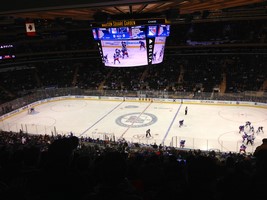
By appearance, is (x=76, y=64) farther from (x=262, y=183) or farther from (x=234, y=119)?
(x=262, y=183)

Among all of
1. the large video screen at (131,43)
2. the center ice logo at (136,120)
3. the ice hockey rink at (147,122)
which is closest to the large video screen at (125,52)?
the large video screen at (131,43)

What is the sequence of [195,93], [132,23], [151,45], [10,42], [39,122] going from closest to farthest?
[132,23]
[151,45]
[39,122]
[195,93]
[10,42]

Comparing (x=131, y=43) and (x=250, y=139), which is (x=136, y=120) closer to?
(x=250, y=139)

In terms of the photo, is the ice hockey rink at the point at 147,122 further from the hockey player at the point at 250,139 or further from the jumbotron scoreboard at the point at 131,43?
the jumbotron scoreboard at the point at 131,43

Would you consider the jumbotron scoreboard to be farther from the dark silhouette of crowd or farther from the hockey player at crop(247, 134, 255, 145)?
the hockey player at crop(247, 134, 255, 145)

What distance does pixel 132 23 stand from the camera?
10.2 metres

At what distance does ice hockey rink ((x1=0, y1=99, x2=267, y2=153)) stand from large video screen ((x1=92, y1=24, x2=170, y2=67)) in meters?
6.44

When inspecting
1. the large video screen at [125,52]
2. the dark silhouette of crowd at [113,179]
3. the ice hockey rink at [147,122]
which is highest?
the large video screen at [125,52]

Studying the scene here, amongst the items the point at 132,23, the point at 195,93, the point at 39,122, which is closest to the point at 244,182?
the point at 132,23

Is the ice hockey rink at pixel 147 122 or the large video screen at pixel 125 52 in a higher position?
the large video screen at pixel 125 52

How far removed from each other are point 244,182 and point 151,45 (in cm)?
1039

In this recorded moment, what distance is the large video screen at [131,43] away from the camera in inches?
492

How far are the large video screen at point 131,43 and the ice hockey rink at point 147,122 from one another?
6.44 m

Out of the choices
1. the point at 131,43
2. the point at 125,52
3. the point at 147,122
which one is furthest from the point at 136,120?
the point at 131,43
